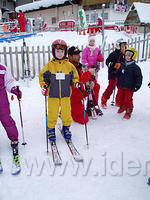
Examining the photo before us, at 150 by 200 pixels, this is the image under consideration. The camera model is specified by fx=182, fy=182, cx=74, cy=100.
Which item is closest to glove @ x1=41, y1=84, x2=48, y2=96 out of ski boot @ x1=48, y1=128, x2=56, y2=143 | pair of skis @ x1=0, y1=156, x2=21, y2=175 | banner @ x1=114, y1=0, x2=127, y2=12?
ski boot @ x1=48, y1=128, x2=56, y2=143

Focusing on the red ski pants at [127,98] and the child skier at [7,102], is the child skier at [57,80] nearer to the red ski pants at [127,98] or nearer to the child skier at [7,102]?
the child skier at [7,102]

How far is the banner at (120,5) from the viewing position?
877 inches

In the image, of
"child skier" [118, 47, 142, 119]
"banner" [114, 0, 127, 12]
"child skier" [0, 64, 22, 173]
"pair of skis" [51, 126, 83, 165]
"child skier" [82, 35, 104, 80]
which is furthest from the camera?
"banner" [114, 0, 127, 12]

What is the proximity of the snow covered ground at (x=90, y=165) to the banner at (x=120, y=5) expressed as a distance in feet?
71.5

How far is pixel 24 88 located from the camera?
7000 mm

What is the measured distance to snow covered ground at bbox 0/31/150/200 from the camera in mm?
2258

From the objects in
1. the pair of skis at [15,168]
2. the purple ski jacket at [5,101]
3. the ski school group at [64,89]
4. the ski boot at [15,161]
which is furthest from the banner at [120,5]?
the pair of skis at [15,168]

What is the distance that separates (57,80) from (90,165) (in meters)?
1.49

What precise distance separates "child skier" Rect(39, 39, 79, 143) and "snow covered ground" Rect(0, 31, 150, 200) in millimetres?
548

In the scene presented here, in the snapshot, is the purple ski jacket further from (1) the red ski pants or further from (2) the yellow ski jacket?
(1) the red ski pants

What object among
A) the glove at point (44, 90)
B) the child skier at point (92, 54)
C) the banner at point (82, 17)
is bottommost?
the glove at point (44, 90)

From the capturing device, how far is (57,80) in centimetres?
316

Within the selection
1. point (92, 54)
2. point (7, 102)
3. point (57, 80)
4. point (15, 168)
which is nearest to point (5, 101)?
point (7, 102)

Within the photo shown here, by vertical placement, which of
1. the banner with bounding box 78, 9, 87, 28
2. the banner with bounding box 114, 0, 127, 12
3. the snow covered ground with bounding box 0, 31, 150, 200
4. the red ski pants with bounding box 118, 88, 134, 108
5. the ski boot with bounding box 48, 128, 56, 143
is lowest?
the snow covered ground with bounding box 0, 31, 150, 200
